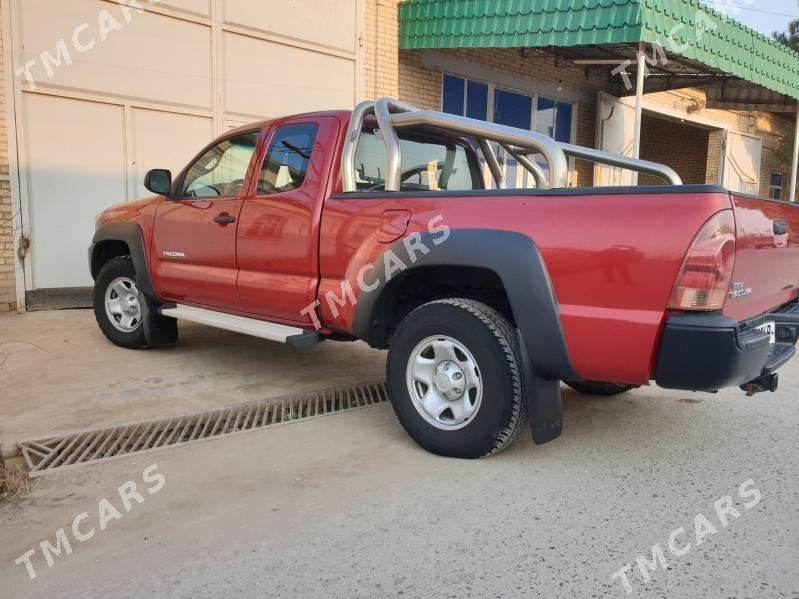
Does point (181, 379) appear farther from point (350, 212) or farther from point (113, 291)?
point (350, 212)

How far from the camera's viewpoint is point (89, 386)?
4656 millimetres

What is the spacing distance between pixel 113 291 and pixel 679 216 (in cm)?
499

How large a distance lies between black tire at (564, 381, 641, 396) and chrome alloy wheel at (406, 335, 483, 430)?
1398mm

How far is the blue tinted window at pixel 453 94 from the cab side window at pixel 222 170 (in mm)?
6325

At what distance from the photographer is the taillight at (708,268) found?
2.60 meters

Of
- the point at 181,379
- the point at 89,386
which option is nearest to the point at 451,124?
the point at 181,379

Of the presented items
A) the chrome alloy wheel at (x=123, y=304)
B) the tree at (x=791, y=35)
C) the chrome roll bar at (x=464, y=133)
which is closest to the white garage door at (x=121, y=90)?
the chrome alloy wheel at (x=123, y=304)

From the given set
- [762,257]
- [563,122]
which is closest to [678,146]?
[563,122]

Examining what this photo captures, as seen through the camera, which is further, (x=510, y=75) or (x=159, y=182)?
(x=510, y=75)

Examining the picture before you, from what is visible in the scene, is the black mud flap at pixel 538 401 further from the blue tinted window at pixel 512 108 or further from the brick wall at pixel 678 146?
the brick wall at pixel 678 146

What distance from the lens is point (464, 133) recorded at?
386 centimetres

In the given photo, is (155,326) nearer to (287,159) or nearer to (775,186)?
(287,159)

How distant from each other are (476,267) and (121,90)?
254 inches

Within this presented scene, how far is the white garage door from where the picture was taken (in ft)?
24.2
